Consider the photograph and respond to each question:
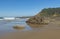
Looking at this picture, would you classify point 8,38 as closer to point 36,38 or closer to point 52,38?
point 36,38

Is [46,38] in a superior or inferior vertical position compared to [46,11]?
inferior

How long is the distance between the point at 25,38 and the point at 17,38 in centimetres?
67

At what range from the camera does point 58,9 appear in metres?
95.6

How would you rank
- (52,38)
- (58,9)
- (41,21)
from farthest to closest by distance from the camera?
(58,9)
(41,21)
(52,38)

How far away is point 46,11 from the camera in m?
97.6

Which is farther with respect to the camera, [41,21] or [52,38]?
[41,21]

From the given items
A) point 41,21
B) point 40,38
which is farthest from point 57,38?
point 41,21

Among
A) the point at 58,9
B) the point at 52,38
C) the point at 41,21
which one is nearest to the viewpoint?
the point at 52,38

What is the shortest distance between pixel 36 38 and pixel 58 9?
8599 cm

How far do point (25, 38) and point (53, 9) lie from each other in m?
88.3

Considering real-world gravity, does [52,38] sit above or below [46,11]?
below

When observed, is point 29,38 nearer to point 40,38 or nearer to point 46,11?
point 40,38

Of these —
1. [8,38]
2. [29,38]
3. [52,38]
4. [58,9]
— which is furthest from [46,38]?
[58,9]

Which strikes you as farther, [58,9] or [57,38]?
[58,9]
